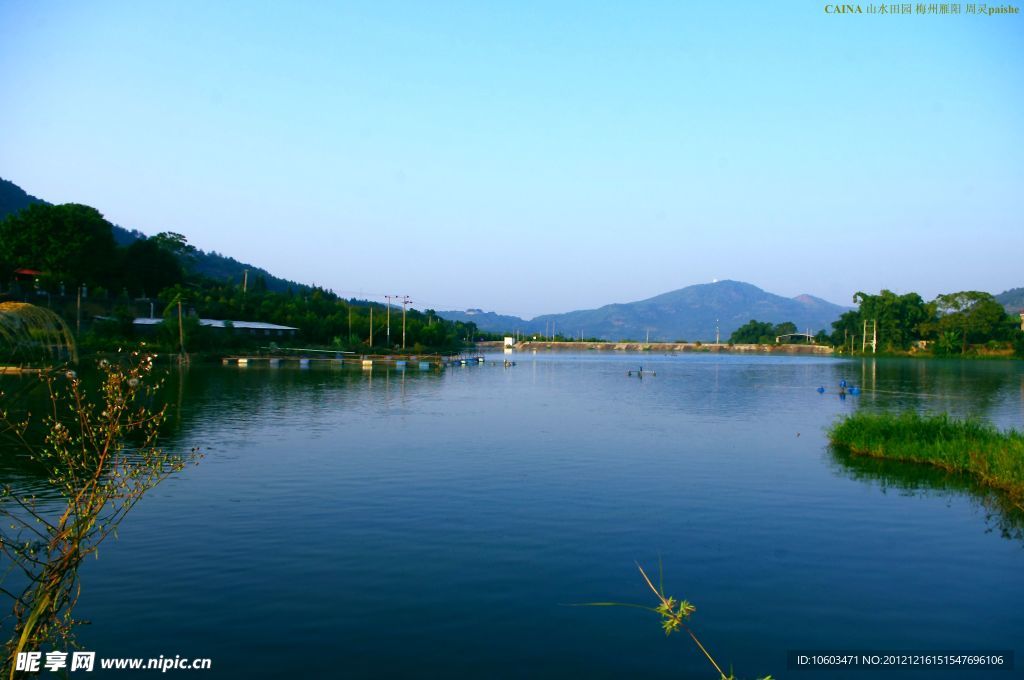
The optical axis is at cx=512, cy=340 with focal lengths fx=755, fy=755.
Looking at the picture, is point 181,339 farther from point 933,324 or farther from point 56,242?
point 933,324

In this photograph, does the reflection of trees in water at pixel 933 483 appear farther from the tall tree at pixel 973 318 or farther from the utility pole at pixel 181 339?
the tall tree at pixel 973 318

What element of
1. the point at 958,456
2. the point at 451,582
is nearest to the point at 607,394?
the point at 958,456

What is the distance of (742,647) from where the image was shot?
11445 mm

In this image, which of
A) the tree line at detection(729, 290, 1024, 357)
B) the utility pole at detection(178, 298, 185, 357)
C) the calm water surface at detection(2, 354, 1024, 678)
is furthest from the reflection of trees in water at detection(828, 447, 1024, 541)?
the tree line at detection(729, 290, 1024, 357)

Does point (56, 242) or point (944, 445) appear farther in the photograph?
point (56, 242)

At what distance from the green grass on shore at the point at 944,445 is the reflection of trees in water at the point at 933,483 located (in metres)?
0.40

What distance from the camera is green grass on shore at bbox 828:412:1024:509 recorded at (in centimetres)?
2314

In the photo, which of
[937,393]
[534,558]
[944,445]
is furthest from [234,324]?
[534,558]

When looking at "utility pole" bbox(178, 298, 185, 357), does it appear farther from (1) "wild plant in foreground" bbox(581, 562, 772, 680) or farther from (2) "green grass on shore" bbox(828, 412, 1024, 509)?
(1) "wild plant in foreground" bbox(581, 562, 772, 680)

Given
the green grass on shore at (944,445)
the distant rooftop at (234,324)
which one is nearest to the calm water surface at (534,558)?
the green grass on shore at (944,445)

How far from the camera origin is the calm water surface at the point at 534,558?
446 inches

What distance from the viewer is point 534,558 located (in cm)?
1564

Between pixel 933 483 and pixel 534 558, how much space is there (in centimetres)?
1579

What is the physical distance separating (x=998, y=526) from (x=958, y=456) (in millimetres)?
7824
